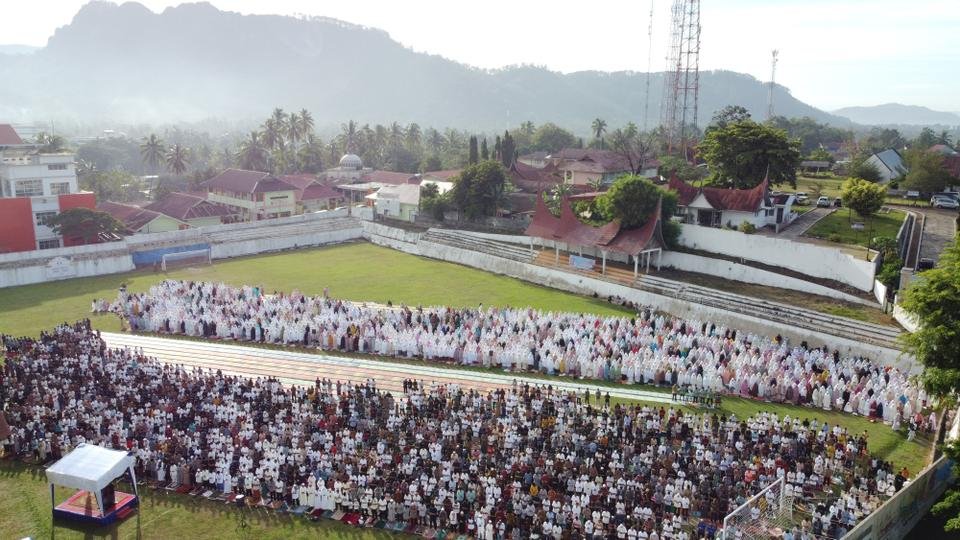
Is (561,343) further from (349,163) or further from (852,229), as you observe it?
(349,163)

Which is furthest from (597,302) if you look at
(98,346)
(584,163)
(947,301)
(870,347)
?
(584,163)

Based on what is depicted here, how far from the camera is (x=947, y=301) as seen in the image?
1670 centimetres

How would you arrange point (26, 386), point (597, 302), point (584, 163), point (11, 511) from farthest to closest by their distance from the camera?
point (584, 163) < point (597, 302) < point (26, 386) < point (11, 511)

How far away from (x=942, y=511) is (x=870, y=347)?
8288 mm

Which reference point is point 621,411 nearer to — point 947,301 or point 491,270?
point 947,301

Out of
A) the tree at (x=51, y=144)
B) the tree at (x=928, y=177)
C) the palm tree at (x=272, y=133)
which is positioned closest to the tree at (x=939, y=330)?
the tree at (x=928, y=177)

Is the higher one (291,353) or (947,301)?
(947,301)

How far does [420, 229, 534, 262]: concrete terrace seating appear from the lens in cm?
3706

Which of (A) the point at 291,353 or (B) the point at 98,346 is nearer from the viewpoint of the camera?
(B) the point at 98,346

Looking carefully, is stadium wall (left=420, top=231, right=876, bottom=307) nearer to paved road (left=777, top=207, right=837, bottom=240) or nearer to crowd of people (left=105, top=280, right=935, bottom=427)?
paved road (left=777, top=207, right=837, bottom=240)

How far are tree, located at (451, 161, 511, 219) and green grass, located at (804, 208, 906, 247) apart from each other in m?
17.9

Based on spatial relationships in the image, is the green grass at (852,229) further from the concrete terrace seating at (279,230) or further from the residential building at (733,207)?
the concrete terrace seating at (279,230)

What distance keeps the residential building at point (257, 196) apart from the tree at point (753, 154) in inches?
1194

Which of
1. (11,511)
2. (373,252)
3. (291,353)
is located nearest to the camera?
(11,511)
